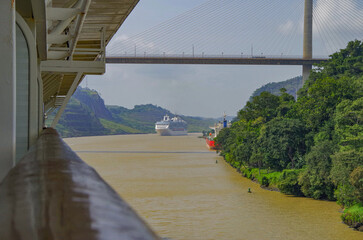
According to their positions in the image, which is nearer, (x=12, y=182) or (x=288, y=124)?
(x=12, y=182)

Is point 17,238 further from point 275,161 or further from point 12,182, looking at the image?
point 275,161

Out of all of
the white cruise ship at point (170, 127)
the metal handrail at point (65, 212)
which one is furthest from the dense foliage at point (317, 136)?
the white cruise ship at point (170, 127)

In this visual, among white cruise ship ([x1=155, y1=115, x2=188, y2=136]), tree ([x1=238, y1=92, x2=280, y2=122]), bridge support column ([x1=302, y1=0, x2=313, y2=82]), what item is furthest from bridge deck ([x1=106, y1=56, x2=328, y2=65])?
white cruise ship ([x1=155, y1=115, x2=188, y2=136])

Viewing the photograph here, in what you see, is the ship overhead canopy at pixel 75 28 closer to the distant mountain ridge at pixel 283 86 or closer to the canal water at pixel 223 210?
the canal water at pixel 223 210

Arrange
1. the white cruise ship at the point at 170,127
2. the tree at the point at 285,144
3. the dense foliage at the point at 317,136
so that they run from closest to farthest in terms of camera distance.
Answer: the dense foliage at the point at 317,136 → the tree at the point at 285,144 → the white cruise ship at the point at 170,127

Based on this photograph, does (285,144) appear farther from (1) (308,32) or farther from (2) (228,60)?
(1) (308,32)

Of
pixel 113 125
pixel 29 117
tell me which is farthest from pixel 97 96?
pixel 29 117

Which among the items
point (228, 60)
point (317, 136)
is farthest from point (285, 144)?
point (228, 60)

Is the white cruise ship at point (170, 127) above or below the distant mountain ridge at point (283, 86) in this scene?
below
